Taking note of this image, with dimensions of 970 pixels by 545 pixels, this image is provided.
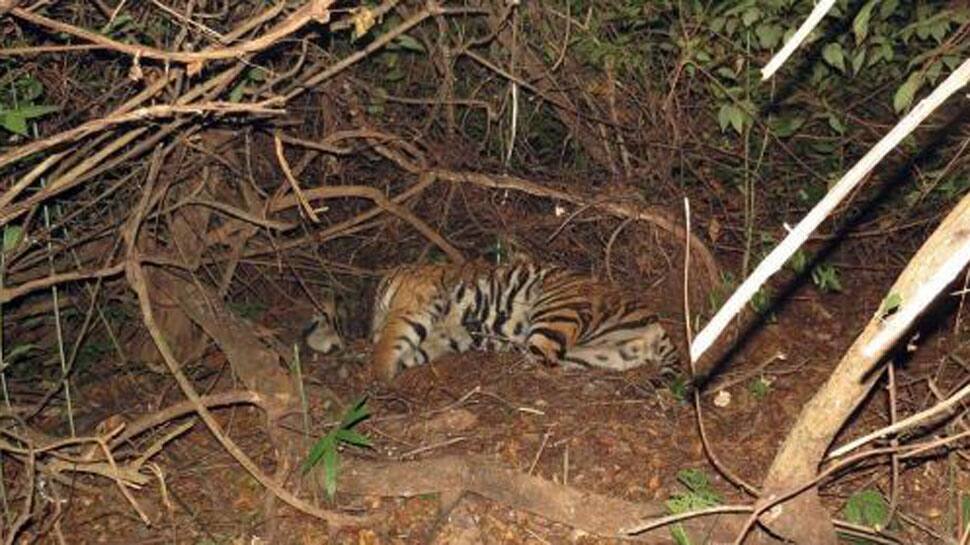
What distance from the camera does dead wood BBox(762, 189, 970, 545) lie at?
2549 mm

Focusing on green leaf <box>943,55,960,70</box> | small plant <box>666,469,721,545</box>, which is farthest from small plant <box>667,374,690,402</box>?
green leaf <box>943,55,960,70</box>

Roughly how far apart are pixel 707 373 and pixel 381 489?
1.81m

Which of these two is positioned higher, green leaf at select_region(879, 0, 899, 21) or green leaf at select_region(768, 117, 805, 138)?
green leaf at select_region(879, 0, 899, 21)

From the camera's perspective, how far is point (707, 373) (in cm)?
524

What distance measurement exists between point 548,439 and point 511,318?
2460mm

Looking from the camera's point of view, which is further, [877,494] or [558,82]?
[558,82]

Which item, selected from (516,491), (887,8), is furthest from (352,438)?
(887,8)

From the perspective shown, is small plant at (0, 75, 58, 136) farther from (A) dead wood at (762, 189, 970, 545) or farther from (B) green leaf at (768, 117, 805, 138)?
(B) green leaf at (768, 117, 805, 138)

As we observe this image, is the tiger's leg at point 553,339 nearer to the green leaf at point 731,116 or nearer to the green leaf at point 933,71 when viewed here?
the green leaf at point 731,116

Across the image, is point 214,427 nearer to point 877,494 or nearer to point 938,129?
point 877,494

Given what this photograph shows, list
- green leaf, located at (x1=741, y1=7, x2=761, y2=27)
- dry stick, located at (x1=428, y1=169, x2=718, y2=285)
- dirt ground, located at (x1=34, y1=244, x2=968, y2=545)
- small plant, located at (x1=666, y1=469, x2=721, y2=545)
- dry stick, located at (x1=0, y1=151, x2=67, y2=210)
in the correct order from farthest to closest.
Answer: dry stick, located at (x1=428, y1=169, x2=718, y2=285) → green leaf, located at (x1=741, y1=7, x2=761, y2=27) → dirt ground, located at (x1=34, y1=244, x2=968, y2=545) → small plant, located at (x1=666, y1=469, x2=721, y2=545) → dry stick, located at (x1=0, y1=151, x2=67, y2=210)

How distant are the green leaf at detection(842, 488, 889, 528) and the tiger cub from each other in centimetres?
197

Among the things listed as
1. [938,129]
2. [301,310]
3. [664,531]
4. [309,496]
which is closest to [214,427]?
[309,496]

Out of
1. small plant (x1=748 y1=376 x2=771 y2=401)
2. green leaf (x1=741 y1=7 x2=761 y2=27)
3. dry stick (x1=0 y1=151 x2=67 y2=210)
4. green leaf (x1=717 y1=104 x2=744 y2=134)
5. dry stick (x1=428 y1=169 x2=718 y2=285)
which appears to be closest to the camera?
dry stick (x1=0 y1=151 x2=67 y2=210)
